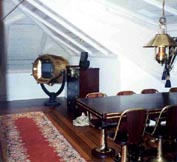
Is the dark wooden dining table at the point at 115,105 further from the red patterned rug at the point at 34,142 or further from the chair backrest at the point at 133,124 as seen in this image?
the red patterned rug at the point at 34,142

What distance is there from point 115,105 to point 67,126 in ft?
6.05

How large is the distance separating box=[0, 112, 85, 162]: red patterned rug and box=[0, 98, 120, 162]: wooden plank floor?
12cm

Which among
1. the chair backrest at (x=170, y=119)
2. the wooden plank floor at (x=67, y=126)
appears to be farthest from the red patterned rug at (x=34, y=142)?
the chair backrest at (x=170, y=119)

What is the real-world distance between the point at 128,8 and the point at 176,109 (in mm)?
1845

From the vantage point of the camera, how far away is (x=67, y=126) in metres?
5.00

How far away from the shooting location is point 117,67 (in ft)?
17.1

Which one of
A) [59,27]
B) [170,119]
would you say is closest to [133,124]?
[170,119]

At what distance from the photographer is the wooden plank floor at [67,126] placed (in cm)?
392

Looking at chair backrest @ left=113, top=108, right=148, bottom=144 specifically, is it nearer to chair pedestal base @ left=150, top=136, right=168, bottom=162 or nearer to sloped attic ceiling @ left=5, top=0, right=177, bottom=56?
chair pedestal base @ left=150, top=136, right=168, bottom=162

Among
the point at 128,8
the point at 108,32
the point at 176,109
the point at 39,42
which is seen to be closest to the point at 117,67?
the point at 108,32

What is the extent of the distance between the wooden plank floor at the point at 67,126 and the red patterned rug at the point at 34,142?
12 centimetres

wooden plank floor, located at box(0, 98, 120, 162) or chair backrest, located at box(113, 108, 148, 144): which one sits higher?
chair backrest, located at box(113, 108, 148, 144)

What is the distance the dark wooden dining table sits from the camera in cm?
308

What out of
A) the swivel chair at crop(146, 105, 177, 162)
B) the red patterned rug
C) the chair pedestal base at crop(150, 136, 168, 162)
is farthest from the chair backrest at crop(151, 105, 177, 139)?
the red patterned rug
